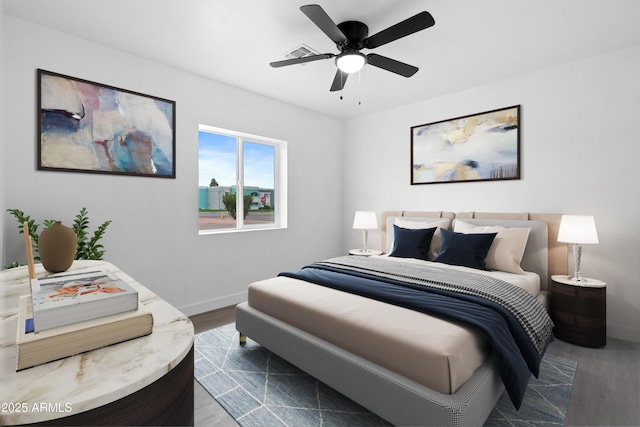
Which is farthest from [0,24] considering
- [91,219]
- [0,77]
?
[91,219]

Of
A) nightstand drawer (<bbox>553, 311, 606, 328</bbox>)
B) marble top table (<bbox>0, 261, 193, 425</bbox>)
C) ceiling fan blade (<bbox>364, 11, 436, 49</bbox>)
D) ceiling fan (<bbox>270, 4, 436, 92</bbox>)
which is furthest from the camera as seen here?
nightstand drawer (<bbox>553, 311, 606, 328</bbox>)

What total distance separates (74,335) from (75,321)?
0.04m

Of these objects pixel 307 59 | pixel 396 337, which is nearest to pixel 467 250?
pixel 396 337

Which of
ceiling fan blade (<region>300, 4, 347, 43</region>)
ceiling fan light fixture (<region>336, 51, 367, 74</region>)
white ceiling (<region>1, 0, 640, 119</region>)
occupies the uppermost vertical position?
white ceiling (<region>1, 0, 640, 119</region>)

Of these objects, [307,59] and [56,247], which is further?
[307,59]

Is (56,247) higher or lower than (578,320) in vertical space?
higher

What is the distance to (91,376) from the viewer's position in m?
0.54

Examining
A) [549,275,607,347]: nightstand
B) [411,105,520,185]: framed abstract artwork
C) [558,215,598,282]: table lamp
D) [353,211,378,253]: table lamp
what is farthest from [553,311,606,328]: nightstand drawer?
[353,211,378,253]: table lamp

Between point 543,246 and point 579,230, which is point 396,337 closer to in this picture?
point 579,230

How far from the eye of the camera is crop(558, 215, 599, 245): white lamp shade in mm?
2617

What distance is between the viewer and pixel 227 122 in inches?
142

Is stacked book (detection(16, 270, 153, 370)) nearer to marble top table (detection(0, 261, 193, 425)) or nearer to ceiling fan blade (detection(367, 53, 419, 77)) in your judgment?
marble top table (detection(0, 261, 193, 425))

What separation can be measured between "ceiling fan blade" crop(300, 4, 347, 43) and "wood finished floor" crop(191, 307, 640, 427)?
2.45 meters

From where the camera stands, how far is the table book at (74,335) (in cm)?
57
